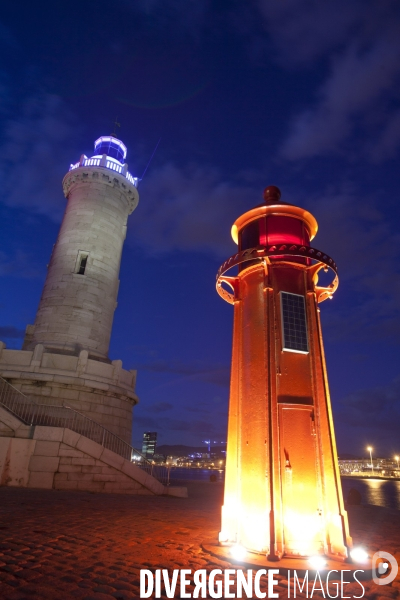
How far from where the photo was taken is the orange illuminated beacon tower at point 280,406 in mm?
7164

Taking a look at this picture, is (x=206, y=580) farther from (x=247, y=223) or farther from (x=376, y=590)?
(x=247, y=223)

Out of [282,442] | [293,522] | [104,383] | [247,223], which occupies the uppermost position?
[247,223]

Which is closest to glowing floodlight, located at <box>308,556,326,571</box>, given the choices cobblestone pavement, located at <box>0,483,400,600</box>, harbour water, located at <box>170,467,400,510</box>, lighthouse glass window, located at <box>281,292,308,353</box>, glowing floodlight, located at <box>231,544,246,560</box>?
cobblestone pavement, located at <box>0,483,400,600</box>

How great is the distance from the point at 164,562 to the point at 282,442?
3285mm

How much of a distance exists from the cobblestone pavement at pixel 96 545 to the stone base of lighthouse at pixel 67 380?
22.1 ft

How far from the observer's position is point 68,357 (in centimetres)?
1852

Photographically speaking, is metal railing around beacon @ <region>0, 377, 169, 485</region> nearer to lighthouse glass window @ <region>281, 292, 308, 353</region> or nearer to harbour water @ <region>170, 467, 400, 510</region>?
lighthouse glass window @ <region>281, 292, 308, 353</region>

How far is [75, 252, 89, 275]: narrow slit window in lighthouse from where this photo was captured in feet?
71.9

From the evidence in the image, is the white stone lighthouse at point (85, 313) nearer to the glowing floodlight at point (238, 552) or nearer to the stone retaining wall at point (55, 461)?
the stone retaining wall at point (55, 461)

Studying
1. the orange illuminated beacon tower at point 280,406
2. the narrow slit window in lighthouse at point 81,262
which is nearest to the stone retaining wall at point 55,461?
the orange illuminated beacon tower at point 280,406

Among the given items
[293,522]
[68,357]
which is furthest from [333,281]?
[68,357]

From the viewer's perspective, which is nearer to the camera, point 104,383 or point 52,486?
point 52,486

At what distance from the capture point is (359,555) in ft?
22.9

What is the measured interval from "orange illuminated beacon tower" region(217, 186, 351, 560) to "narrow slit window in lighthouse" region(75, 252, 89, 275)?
14.5 meters
